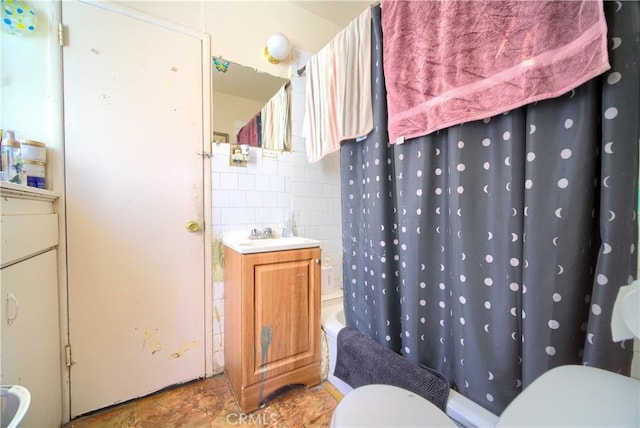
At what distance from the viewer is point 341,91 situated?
54.6 inches

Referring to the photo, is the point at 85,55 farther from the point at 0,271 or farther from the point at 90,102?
the point at 0,271

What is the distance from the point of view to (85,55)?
1.21 meters

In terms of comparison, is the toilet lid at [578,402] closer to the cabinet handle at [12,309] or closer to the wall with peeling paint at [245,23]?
the cabinet handle at [12,309]

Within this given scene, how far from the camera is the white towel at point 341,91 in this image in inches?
50.4

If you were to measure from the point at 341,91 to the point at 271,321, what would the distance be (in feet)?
4.33

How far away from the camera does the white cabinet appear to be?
2.44 feet

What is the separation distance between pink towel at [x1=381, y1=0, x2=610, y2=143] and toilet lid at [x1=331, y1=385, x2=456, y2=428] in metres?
0.93

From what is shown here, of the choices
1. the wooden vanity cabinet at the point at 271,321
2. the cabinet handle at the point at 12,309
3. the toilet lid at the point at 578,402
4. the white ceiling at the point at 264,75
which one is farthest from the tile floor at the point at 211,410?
the white ceiling at the point at 264,75

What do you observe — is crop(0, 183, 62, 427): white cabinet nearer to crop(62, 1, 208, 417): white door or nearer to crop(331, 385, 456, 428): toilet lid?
crop(62, 1, 208, 417): white door

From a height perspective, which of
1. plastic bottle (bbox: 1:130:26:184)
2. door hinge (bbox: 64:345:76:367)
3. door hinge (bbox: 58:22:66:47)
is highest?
door hinge (bbox: 58:22:66:47)

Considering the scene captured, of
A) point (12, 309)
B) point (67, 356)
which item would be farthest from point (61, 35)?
point (67, 356)

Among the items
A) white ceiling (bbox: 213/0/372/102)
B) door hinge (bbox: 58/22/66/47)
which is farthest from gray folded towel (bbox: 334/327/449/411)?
door hinge (bbox: 58/22/66/47)

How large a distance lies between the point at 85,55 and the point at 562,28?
6.33ft

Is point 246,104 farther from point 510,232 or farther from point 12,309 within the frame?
point 510,232
